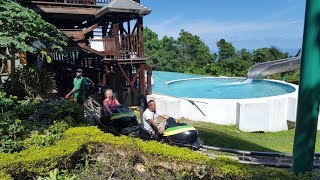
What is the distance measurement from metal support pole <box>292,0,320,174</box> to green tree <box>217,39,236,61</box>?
91.3ft

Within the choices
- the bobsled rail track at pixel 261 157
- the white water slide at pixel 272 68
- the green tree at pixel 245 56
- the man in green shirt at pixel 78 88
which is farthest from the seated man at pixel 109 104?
the green tree at pixel 245 56

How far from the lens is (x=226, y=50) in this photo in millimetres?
30172

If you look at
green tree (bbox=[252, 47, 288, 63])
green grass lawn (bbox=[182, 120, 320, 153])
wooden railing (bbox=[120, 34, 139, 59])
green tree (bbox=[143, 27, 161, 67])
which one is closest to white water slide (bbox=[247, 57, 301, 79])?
green tree (bbox=[252, 47, 288, 63])

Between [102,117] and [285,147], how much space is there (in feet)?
17.5

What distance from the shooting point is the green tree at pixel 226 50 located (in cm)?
3019

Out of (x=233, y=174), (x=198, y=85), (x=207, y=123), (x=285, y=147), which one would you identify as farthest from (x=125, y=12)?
(x=198, y=85)

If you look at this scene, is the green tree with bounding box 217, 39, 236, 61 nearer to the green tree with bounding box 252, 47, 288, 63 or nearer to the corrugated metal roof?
the green tree with bounding box 252, 47, 288, 63

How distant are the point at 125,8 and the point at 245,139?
6.25 metres

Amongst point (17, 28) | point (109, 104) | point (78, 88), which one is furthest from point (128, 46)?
point (17, 28)

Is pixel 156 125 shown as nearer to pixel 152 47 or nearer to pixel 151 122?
pixel 151 122

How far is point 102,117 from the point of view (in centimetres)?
634

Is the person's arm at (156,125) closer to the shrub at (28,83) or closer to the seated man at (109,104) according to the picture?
the seated man at (109,104)

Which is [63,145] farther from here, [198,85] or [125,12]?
[198,85]

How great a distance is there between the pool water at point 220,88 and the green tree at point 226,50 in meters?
8.10
